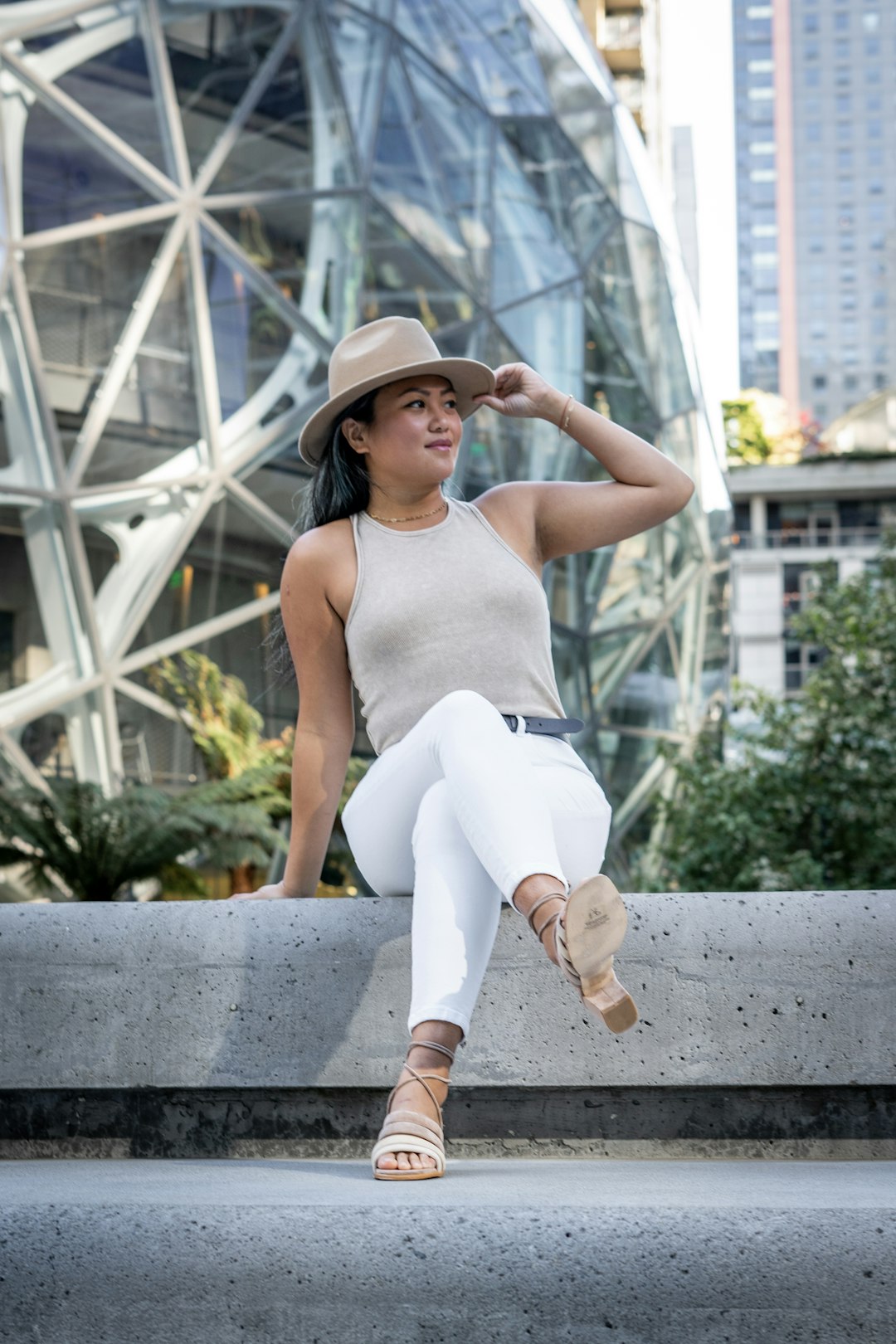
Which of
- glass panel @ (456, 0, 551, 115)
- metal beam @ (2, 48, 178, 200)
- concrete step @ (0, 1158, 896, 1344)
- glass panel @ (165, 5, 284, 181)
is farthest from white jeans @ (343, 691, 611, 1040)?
glass panel @ (456, 0, 551, 115)

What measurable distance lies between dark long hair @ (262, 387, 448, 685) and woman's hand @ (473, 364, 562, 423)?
0.29 meters

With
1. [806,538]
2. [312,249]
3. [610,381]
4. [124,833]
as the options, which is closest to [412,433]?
[124,833]

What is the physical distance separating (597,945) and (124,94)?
13019 millimetres

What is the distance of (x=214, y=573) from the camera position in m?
13.3

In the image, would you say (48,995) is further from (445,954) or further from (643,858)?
(643,858)

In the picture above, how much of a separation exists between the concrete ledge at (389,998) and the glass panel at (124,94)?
11919mm

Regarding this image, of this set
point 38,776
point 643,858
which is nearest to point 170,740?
point 38,776

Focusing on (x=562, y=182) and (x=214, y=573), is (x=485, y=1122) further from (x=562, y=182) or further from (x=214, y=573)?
(x=562, y=182)

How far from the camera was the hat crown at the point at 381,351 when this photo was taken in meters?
3.24

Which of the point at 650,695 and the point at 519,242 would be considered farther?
the point at 650,695

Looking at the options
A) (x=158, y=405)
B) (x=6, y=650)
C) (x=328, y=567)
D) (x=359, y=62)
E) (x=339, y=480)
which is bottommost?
(x=6, y=650)

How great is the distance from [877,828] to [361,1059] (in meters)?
10.4

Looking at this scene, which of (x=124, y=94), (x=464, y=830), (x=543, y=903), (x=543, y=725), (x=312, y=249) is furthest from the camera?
(x=312, y=249)

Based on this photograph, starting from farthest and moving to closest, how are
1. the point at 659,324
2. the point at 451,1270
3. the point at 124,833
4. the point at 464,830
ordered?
the point at 659,324, the point at 124,833, the point at 464,830, the point at 451,1270
